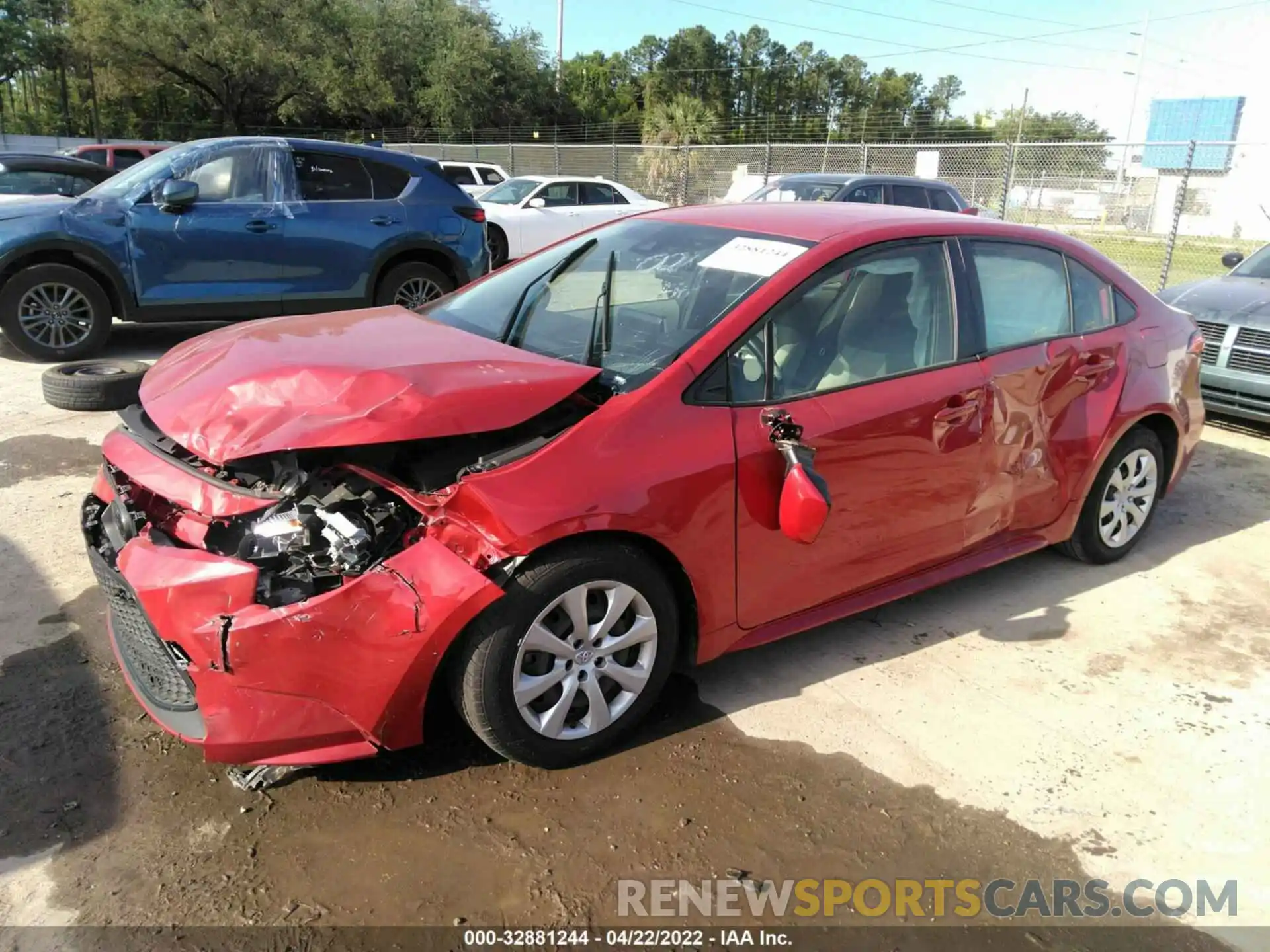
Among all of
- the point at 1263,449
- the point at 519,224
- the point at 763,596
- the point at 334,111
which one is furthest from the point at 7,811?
the point at 334,111

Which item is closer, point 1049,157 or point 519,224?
point 519,224

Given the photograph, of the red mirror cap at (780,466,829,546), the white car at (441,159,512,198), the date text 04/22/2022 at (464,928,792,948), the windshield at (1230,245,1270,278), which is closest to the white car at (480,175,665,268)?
the white car at (441,159,512,198)

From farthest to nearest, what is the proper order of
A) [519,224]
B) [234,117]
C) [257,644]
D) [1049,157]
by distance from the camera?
[234,117]
[1049,157]
[519,224]
[257,644]

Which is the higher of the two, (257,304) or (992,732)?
(257,304)

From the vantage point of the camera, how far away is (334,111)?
39750 millimetres

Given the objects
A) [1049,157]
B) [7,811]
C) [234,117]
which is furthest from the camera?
[234,117]

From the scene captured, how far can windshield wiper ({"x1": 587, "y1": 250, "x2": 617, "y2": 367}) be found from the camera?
127 inches

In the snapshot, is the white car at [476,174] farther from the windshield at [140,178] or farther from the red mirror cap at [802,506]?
the red mirror cap at [802,506]

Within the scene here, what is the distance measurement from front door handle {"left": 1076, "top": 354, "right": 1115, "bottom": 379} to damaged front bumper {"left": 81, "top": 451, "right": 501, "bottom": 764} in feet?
9.50

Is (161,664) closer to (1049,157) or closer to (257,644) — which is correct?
(257,644)

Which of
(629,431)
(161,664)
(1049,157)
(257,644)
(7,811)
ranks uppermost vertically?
(1049,157)

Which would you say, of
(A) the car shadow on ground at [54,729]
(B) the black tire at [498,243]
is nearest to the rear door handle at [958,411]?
(A) the car shadow on ground at [54,729]

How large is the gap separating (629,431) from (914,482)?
49.3 inches

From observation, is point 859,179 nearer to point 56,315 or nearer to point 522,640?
point 56,315
